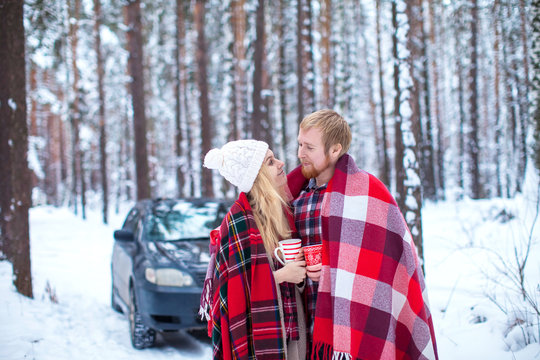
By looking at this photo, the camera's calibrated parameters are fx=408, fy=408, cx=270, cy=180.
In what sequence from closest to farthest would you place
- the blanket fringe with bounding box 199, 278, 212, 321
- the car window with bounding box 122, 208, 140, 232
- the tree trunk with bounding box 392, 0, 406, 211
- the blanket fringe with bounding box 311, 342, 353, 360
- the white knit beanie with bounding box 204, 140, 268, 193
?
the blanket fringe with bounding box 311, 342, 353, 360 < the white knit beanie with bounding box 204, 140, 268, 193 < the blanket fringe with bounding box 199, 278, 212, 321 < the tree trunk with bounding box 392, 0, 406, 211 < the car window with bounding box 122, 208, 140, 232

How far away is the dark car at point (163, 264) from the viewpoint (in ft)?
15.3

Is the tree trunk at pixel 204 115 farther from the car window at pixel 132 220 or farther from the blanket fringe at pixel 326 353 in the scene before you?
the blanket fringe at pixel 326 353


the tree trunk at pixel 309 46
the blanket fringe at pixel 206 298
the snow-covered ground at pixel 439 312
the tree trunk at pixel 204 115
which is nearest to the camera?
the blanket fringe at pixel 206 298

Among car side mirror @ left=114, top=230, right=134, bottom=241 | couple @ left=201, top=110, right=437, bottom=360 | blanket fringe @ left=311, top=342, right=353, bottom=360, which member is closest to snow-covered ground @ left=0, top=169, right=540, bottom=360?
car side mirror @ left=114, top=230, right=134, bottom=241

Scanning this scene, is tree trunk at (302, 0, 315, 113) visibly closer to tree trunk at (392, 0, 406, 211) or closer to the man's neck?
tree trunk at (392, 0, 406, 211)

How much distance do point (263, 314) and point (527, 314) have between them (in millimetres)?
3005

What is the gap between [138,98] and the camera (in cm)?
1123

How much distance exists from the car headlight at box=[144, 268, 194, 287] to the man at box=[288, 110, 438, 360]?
270 cm

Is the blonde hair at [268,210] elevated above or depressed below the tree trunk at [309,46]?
below

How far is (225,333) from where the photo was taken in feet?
7.43

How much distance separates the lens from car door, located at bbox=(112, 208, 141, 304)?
18.2 feet

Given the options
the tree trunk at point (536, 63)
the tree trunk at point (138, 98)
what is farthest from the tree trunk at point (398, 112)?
the tree trunk at point (138, 98)

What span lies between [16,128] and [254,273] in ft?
18.7

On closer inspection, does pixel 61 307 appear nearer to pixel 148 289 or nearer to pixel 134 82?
pixel 148 289
